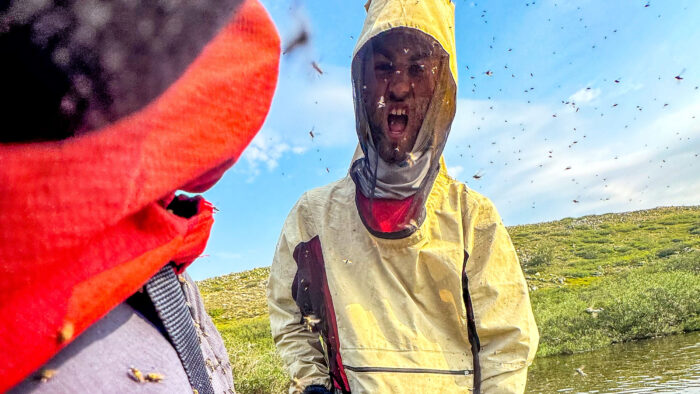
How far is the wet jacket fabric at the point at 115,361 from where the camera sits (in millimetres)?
602

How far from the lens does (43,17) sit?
589 millimetres

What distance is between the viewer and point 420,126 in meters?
2.74

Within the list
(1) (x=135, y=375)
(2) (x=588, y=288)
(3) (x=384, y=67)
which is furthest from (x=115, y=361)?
(2) (x=588, y=288)

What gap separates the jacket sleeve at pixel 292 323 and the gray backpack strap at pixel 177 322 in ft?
6.27

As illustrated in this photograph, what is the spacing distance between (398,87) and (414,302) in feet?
3.95

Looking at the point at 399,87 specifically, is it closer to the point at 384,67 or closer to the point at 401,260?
the point at 384,67

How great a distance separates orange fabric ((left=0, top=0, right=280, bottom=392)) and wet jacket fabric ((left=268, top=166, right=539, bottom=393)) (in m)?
1.90

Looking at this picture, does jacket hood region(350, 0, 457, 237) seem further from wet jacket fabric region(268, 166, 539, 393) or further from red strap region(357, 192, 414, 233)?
wet jacket fabric region(268, 166, 539, 393)

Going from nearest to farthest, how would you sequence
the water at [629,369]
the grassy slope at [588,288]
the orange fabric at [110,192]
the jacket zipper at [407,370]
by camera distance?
1. the orange fabric at [110,192]
2. the jacket zipper at [407,370]
3. the water at [629,369]
4. the grassy slope at [588,288]

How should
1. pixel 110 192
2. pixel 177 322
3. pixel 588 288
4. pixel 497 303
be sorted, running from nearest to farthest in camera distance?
pixel 110 192 → pixel 177 322 → pixel 497 303 → pixel 588 288

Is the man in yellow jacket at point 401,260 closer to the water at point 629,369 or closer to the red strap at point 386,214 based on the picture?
the red strap at point 386,214

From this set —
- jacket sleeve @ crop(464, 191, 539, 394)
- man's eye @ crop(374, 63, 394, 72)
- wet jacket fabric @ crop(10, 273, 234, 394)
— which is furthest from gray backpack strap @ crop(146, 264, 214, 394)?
man's eye @ crop(374, 63, 394, 72)

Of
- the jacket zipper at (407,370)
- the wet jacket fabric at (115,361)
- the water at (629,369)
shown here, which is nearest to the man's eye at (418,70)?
the jacket zipper at (407,370)

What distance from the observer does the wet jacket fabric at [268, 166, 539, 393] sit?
94.3 inches
